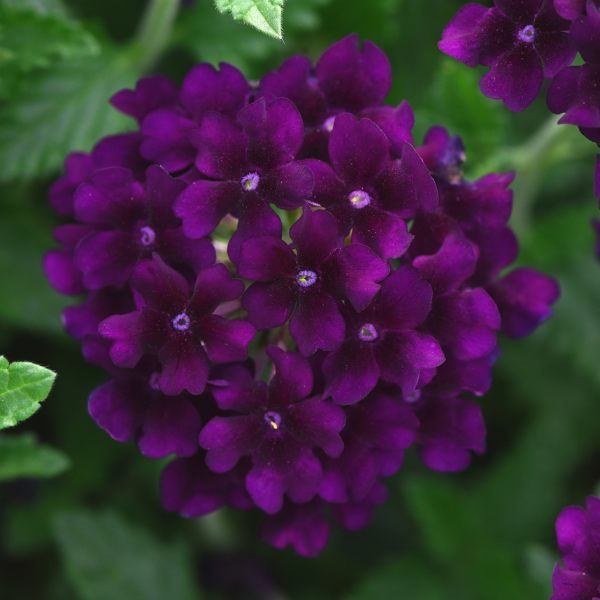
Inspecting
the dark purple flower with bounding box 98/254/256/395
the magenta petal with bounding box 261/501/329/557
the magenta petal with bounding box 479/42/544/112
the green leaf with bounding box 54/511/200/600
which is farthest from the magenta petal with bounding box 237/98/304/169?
the green leaf with bounding box 54/511/200/600

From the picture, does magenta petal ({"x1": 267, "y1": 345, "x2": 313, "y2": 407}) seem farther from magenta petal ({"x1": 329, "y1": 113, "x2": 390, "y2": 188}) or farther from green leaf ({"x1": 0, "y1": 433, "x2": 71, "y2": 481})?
green leaf ({"x1": 0, "y1": 433, "x2": 71, "y2": 481})

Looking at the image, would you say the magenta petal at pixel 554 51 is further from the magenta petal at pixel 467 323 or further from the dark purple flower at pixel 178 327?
the dark purple flower at pixel 178 327

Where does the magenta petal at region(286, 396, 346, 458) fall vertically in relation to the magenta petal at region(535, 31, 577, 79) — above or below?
below

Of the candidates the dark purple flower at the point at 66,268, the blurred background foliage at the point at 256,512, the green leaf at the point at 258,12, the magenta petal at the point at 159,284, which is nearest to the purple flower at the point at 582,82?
the green leaf at the point at 258,12

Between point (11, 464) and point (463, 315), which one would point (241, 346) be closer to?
point (463, 315)

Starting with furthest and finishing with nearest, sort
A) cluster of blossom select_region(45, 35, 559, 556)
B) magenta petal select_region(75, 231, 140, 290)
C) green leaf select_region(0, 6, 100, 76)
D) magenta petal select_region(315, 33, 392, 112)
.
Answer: green leaf select_region(0, 6, 100, 76)
magenta petal select_region(315, 33, 392, 112)
magenta petal select_region(75, 231, 140, 290)
cluster of blossom select_region(45, 35, 559, 556)
